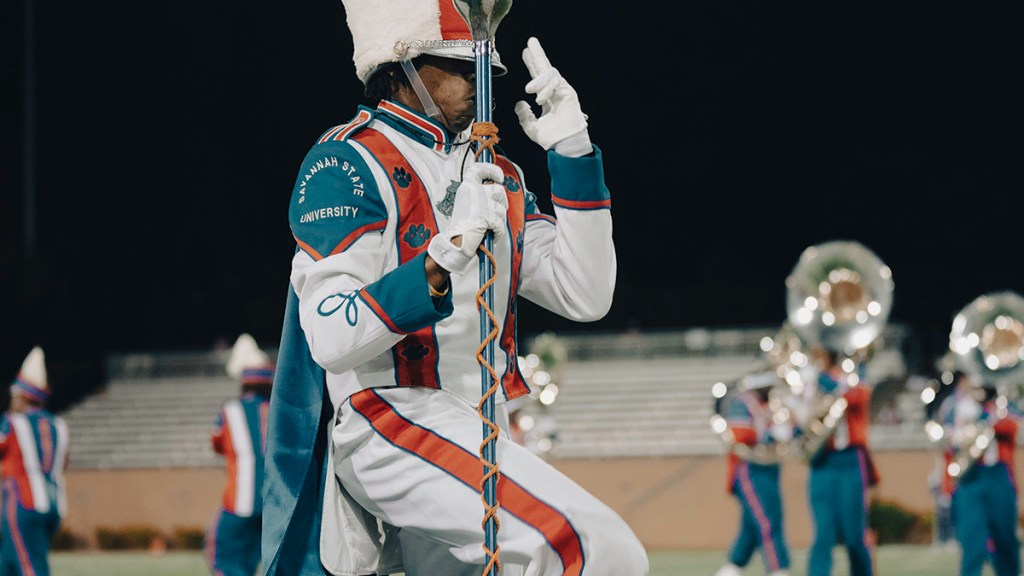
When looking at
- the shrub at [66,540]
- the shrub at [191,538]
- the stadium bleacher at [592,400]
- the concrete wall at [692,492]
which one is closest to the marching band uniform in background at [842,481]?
the concrete wall at [692,492]

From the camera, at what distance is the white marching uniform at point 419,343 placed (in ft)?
8.97


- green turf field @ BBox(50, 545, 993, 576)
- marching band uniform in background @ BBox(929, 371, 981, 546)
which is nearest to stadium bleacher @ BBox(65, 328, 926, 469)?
green turf field @ BBox(50, 545, 993, 576)

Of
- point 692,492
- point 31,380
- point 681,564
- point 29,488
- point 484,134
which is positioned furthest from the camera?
point 692,492

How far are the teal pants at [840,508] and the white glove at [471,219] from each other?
672cm

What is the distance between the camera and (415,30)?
3.08 m

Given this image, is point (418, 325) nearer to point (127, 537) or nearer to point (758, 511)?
point (758, 511)

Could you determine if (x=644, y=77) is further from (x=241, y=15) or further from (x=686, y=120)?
(x=686, y=120)

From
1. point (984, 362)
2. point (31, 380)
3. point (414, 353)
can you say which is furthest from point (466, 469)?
point (31, 380)

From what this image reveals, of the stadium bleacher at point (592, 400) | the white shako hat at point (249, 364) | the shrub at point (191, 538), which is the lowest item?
the shrub at point (191, 538)

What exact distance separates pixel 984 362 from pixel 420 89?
814 cm

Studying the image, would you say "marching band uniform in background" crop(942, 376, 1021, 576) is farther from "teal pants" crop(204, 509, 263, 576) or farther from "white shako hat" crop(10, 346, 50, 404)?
"white shako hat" crop(10, 346, 50, 404)

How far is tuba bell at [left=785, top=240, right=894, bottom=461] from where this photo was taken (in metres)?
9.43

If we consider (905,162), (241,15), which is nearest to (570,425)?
(905,162)

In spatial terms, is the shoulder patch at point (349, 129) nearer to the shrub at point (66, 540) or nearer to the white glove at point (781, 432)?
the white glove at point (781, 432)
